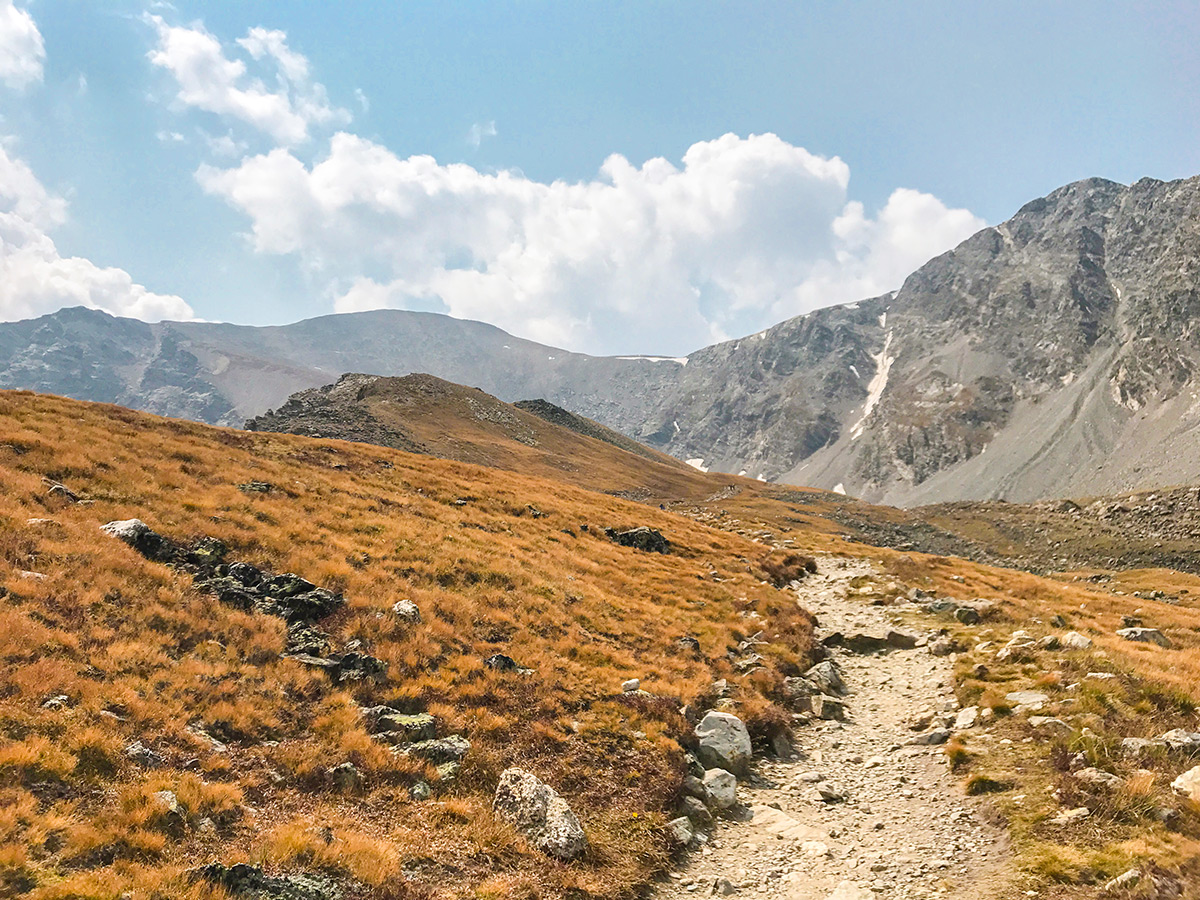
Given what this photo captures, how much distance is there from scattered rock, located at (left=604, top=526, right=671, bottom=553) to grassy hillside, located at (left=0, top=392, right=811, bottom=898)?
1012 centimetres

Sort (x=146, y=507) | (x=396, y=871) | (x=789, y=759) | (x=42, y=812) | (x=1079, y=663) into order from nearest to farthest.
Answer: (x=42, y=812), (x=396, y=871), (x=789, y=759), (x=1079, y=663), (x=146, y=507)

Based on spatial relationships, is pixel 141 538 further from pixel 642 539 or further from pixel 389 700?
pixel 642 539

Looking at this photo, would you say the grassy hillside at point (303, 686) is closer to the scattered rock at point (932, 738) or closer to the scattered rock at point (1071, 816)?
the scattered rock at point (932, 738)

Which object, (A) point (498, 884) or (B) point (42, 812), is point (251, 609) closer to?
(B) point (42, 812)

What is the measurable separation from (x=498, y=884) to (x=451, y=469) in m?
41.0

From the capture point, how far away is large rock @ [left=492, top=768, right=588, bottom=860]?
9953mm

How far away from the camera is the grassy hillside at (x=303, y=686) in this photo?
8.30m

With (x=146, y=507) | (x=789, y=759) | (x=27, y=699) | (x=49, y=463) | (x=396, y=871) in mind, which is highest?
(x=49, y=463)

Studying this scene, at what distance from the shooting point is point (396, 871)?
27.5 feet

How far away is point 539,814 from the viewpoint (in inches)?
411

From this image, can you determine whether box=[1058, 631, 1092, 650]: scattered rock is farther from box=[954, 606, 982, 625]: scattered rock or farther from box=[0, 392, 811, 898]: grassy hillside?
box=[0, 392, 811, 898]: grassy hillside

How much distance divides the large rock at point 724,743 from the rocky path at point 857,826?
0.53m

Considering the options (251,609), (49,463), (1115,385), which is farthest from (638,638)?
(1115,385)

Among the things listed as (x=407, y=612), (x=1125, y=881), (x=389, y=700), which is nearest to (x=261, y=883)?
(x=389, y=700)
